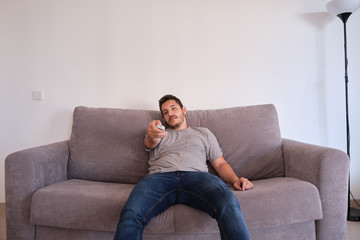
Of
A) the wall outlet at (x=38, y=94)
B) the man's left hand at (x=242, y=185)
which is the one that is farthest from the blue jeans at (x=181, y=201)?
the wall outlet at (x=38, y=94)

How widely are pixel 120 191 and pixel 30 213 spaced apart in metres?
0.50

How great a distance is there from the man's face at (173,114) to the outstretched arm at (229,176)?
0.34m

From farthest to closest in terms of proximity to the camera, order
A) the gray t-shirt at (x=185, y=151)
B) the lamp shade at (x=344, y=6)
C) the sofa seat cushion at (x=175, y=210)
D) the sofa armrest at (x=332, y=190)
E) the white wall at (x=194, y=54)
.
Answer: the white wall at (x=194, y=54) < the lamp shade at (x=344, y=6) < the gray t-shirt at (x=185, y=151) < the sofa armrest at (x=332, y=190) < the sofa seat cushion at (x=175, y=210)

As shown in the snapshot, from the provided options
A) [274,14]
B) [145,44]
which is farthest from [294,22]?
[145,44]

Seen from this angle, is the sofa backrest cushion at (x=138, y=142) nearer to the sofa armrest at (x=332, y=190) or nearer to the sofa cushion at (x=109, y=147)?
the sofa cushion at (x=109, y=147)

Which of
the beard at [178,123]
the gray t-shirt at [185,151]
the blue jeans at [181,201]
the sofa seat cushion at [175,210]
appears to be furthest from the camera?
the beard at [178,123]

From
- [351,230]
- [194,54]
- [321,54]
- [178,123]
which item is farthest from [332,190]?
[194,54]

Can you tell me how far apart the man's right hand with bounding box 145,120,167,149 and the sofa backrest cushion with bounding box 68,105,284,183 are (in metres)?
0.22

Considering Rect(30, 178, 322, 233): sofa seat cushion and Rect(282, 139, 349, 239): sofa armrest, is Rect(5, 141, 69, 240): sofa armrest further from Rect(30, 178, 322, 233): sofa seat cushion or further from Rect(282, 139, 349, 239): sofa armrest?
Rect(282, 139, 349, 239): sofa armrest

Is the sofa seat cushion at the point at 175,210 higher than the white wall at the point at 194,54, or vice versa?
the white wall at the point at 194,54

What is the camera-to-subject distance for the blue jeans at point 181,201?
113 cm

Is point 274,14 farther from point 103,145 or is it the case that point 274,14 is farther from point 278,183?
point 103,145

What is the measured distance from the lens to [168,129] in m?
1.79

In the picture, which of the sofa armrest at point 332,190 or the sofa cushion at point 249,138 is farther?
the sofa cushion at point 249,138
